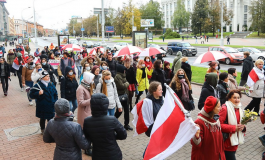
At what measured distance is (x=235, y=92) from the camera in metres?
4.25

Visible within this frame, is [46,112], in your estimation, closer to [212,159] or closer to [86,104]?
[86,104]

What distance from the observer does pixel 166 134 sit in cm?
312

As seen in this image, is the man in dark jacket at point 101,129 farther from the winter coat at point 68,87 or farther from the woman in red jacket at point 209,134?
the winter coat at point 68,87

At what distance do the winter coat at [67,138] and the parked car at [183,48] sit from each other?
27767mm

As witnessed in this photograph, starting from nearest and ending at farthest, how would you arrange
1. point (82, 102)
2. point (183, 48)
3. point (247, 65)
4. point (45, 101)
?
point (82, 102) → point (45, 101) → point (247, 65) → point (183, 48)

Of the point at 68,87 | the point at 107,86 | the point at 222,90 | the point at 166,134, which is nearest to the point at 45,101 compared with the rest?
the point at 68,87

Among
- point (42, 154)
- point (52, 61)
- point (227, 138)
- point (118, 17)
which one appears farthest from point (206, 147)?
point (118, 17)

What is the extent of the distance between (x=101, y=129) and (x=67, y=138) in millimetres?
467

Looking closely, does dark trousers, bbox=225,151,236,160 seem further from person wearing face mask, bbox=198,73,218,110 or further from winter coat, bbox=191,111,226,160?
person wearing face mask, bbox=198,73,218,110

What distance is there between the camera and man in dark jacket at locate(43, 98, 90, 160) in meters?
3.41

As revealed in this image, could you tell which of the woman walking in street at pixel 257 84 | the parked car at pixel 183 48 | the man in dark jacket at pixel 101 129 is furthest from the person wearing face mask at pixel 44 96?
the parked car at pixel 183 48

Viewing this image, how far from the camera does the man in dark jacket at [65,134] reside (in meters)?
3.41

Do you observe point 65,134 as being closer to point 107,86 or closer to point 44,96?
point 107,86

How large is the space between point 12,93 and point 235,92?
10.7 metres
